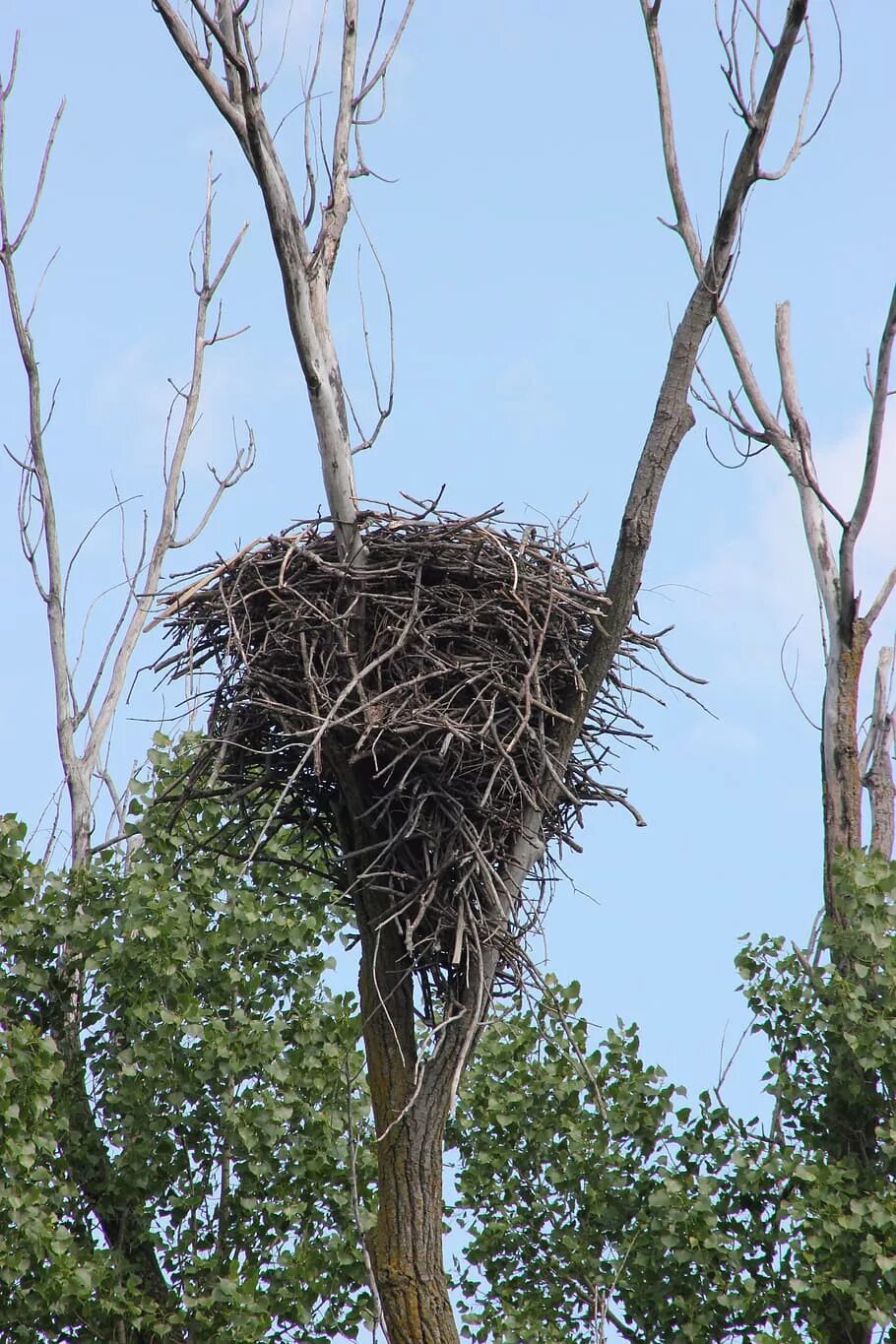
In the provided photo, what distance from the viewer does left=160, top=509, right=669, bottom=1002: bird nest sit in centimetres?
466

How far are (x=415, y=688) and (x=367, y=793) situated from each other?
0.53 meters

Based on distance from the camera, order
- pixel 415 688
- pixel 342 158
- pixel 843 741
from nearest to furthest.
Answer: pixel 415 688, pixel 342 158, pixel 843 741

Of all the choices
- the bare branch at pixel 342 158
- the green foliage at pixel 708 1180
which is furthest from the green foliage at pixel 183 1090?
the bare branch at pixel 342 158

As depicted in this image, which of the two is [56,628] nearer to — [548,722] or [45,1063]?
[45,1063]

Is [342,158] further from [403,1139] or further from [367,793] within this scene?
[403,1139]

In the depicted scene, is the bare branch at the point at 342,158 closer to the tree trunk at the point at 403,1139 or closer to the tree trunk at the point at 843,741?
the tree trunk at the point at 403,1139

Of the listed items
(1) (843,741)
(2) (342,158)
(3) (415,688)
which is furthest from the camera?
(1) (843,741)

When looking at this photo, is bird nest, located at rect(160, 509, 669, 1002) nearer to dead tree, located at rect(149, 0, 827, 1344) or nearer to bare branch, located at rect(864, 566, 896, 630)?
dead tree, located at rect(149, 0, 827, 1344)

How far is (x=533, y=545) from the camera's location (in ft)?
16.8

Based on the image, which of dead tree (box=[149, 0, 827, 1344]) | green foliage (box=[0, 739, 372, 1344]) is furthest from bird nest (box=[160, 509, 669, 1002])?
green foliage (box=[0, 739, 372, 1344])

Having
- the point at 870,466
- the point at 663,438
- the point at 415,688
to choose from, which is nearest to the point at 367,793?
the point at 415,688

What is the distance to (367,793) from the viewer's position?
16.5 feet

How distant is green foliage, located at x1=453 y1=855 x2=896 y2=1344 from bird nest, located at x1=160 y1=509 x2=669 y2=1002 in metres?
1.22

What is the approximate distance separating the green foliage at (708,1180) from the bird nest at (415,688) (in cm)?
122
